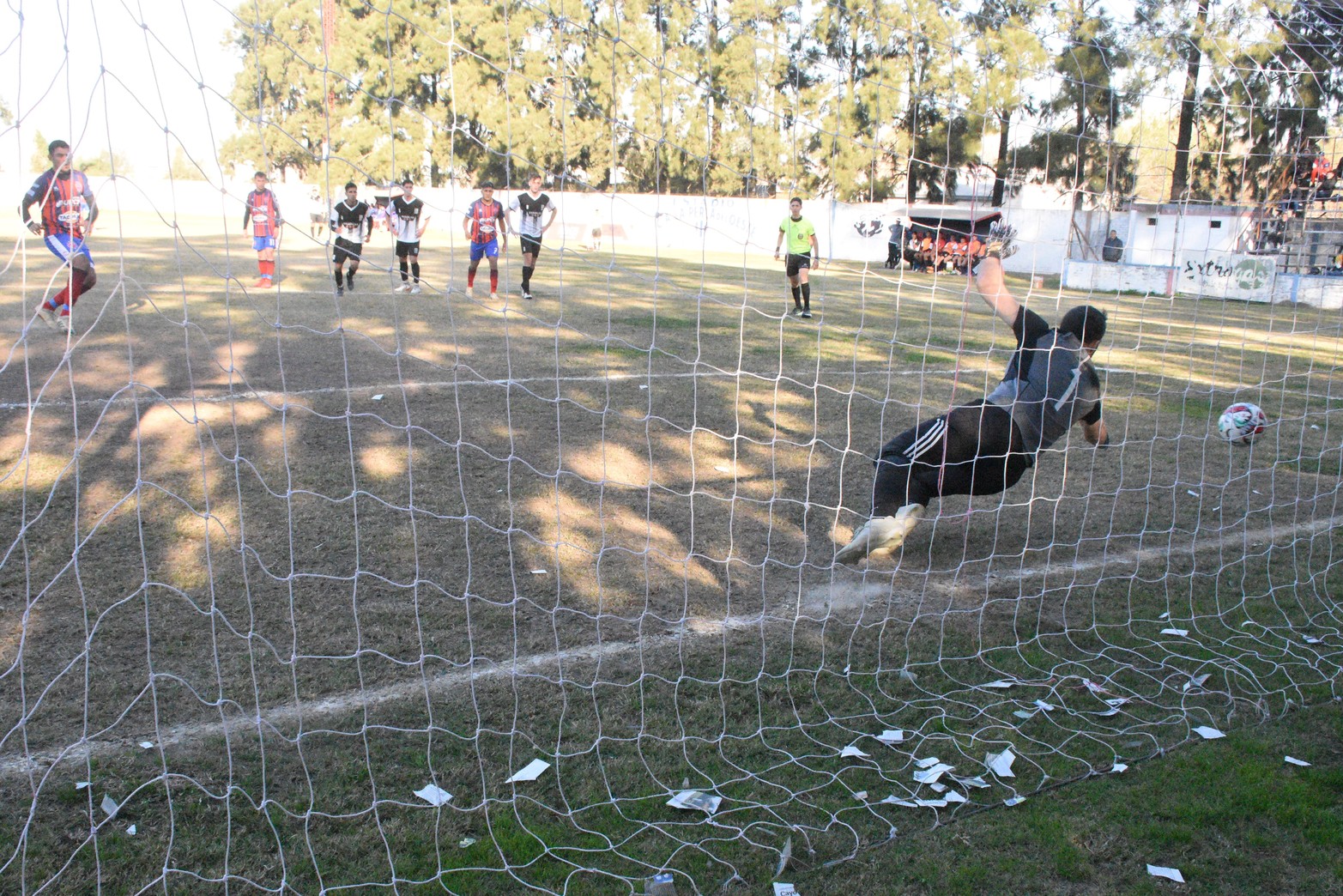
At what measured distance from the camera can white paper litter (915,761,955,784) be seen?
3186mm

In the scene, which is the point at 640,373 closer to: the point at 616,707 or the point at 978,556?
the point at 978,556

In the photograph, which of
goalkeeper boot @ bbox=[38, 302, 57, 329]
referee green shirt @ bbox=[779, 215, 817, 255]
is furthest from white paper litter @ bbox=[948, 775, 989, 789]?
referee green shirt @ bbox=[779, 215, 817, 255]

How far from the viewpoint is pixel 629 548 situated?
5000 millimetres

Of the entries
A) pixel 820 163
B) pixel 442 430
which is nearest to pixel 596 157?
pixel 820 163

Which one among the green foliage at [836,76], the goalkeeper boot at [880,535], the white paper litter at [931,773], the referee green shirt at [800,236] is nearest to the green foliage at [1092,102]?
the green foliage at [836,76]

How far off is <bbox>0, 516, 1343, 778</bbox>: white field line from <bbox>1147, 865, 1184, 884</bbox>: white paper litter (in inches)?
66.9

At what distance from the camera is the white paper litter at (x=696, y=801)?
3.00 m

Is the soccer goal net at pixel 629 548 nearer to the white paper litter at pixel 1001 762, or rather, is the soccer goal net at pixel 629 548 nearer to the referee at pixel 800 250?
the white paper litter at pixel 1001 762

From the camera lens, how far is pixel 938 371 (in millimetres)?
10586

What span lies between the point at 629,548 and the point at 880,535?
3.94 feet

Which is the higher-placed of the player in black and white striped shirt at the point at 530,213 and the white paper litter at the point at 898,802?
the player in black and white striped shirt at the point at 530,213

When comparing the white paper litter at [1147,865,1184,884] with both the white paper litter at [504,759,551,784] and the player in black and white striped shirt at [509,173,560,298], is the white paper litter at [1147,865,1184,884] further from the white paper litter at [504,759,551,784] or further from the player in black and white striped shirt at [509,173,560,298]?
the player in black and white striped shirt at [509,173,560,298]

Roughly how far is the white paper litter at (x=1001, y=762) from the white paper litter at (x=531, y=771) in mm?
→ 1404

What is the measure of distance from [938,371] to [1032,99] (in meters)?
5.74
